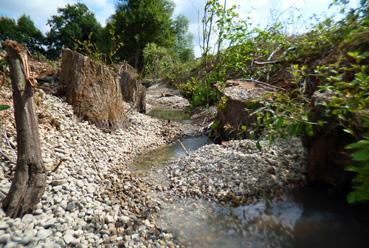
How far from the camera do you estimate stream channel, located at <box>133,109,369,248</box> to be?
8.03 ft

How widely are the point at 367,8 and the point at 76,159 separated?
445 cm

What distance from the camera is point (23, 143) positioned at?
7.27ft

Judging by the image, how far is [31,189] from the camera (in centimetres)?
227

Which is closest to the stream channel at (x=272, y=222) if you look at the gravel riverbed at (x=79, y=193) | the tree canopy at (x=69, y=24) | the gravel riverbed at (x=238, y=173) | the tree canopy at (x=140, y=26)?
the gravel riverbed at (x=238, y=173)

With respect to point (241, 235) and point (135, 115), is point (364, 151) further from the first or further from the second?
point (135, 115)

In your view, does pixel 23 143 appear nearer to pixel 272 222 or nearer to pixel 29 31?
pixel 272 222

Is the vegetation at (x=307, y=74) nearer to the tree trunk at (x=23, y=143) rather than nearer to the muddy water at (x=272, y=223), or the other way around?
the muddy water at (x=272, y=223)

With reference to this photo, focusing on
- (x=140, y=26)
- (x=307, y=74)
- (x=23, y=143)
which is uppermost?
(x=140, y=26)

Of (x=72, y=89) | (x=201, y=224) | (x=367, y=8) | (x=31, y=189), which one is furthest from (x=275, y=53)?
(x=31, y=189)

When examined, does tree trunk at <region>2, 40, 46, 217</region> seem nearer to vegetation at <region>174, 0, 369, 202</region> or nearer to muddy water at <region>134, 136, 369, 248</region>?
muddy water at <region>134, 136, 369, 248</region>

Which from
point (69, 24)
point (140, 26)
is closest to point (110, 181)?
point (140, 26)

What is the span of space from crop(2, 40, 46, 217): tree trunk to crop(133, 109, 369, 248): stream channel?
4.23 ft

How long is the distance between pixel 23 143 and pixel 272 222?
254 cm

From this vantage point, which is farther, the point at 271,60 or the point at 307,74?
the point at 271,60
